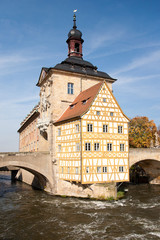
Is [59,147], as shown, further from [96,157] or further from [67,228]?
[67,228]

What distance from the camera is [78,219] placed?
17.1 m

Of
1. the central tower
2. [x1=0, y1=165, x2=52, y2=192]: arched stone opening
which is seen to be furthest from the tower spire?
[x1=0, y1=165, x2=52, y2=192]: arched stone opening

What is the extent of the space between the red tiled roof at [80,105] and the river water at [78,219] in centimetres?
844

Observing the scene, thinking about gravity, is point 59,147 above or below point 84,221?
above

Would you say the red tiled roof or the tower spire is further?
the tower spire

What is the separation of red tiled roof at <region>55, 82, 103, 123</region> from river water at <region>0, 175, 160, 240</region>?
8.44 m

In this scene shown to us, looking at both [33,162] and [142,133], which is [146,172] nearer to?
[142,133]

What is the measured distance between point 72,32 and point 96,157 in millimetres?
19979

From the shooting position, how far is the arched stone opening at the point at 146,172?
34.7 m

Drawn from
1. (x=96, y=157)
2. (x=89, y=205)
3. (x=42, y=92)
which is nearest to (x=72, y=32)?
(x=42, y=92)

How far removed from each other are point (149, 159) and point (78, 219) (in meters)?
16.5

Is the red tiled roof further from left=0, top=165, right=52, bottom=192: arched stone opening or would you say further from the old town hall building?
left=0, top=165, right=52, bottom=192: arched stone opening

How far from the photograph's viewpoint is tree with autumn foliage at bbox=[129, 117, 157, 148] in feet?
129

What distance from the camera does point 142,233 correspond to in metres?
14.4
